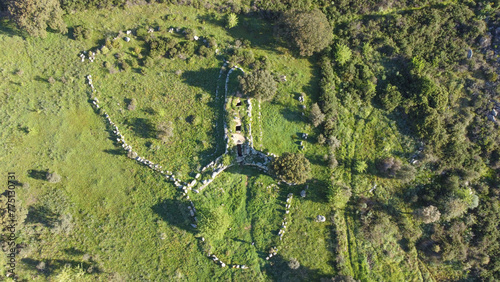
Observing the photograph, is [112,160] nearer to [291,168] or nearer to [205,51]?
[205,51]

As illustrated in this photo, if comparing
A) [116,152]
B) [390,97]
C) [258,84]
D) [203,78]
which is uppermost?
[390,97]

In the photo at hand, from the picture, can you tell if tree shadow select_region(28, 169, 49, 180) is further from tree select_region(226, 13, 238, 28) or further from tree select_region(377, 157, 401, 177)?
tree select_region(377, 157, 401, 177)

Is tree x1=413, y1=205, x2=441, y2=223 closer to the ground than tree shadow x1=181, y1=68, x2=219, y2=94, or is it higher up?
closer to the ground

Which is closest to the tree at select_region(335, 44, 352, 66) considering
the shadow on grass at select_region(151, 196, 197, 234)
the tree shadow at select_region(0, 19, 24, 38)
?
the shadow on grass at select_region(151, 196, 197, 234)

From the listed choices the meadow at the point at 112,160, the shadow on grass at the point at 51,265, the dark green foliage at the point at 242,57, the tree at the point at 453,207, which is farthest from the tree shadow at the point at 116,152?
the tree at the point at 453,207

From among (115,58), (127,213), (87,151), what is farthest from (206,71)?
(127,213)

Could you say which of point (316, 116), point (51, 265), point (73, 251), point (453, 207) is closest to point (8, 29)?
point (73, 251)
